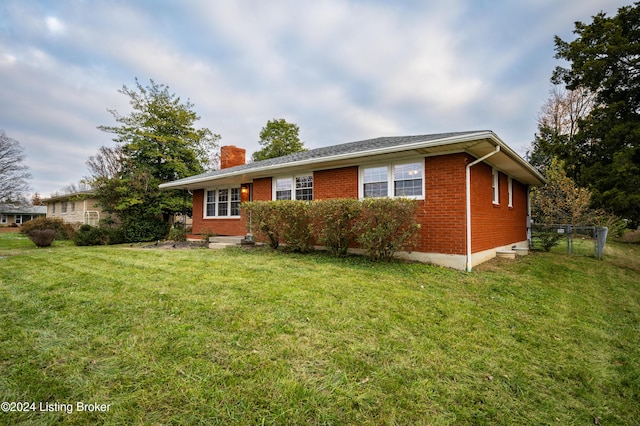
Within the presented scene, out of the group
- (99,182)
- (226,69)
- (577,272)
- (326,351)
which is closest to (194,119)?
(226,69)

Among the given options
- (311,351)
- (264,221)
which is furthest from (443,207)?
(311,351)

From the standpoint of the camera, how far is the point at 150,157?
1625 centimetres

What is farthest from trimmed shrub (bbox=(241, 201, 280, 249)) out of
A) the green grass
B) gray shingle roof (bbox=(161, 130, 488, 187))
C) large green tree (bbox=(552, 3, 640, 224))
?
large green tree (bbox=(552, 3, 640, 224))

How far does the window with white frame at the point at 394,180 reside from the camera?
7215 mm

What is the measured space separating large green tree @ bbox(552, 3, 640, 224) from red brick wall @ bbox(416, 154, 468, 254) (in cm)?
490

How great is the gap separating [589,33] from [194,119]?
18.7 metres

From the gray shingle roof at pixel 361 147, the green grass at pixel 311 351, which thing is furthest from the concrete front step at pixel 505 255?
the gray shingle roof at pixel 361 147

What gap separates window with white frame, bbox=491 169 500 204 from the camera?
28.3 ft

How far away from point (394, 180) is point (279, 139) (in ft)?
79.0

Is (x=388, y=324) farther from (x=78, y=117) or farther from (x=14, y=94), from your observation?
(x=78, y=117)

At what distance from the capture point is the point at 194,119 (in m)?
17.2

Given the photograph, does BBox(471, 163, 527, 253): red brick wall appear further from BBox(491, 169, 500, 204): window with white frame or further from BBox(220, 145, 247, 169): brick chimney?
BBox(220, 145, 247, 169): brick chimney

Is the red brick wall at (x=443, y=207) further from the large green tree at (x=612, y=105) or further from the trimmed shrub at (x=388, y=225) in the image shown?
the large green tree at (x=612, y=105)

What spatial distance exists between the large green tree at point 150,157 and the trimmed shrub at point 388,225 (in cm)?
1337
